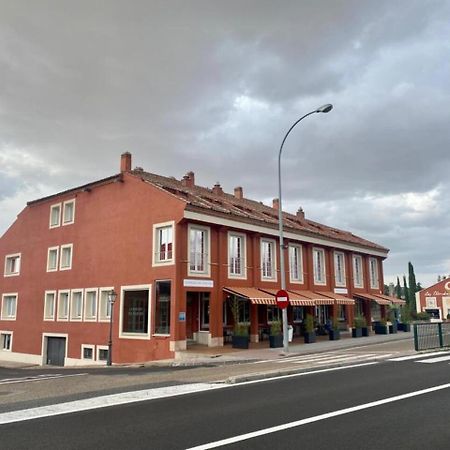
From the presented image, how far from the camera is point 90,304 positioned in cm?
2966

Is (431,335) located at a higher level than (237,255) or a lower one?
lower

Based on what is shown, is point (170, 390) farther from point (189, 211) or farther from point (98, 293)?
point (98, 293)

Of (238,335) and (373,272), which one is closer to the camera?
(238,335)

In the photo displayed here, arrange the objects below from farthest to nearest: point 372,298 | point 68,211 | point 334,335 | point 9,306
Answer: point 372,298 → point 9,306 → point 68,211 → point 334,335

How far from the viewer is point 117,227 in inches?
1114

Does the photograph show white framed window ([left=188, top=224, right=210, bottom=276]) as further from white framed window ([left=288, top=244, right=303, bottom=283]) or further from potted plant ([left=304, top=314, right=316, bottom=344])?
white framed window ([left=288, top=244, right=303, bottom=283])

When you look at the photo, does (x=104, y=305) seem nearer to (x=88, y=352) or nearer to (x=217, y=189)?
(x=88, y=352)

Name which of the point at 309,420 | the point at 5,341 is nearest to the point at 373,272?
the point at 5,341

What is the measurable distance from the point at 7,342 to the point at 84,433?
3335cm

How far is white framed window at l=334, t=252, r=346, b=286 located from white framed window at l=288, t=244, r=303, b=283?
4856mm

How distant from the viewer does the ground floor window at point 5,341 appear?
36031mm

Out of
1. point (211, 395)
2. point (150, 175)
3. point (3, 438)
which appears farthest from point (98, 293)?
point (3, 438)

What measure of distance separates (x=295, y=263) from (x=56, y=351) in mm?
16704

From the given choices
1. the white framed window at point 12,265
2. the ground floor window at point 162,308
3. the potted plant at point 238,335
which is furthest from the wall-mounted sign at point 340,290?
the white framed window at point 12,265
